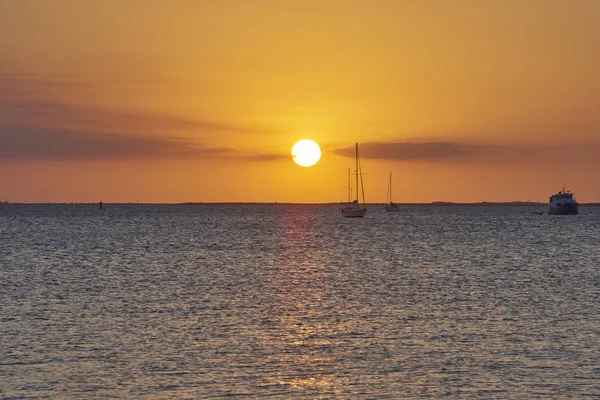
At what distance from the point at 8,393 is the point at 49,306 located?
878 inches

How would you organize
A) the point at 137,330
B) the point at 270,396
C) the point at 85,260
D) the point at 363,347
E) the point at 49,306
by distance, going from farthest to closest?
the point at 85,260 → the point at 49,306 → the point at 137,330 → the point at 363,347 → the point at 270,396

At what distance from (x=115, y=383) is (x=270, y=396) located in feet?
18.6

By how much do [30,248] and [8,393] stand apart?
88.4 metres

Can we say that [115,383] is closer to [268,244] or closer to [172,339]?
[172,339]

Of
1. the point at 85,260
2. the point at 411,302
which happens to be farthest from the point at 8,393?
the point at 85,260

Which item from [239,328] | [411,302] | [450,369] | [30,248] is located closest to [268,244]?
[30,248]

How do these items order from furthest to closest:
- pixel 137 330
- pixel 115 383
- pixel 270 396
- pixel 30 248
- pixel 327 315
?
1. pixel 30 248
2. pixel 327 315
3. pixel 137 330
4. pixel 115 383
5. pixel 270 396

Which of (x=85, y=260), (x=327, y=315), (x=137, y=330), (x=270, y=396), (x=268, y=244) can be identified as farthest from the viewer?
(x=268, y=244)

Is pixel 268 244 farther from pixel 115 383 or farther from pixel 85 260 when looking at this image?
pixel 115 383

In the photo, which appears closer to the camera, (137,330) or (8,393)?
(8,393)

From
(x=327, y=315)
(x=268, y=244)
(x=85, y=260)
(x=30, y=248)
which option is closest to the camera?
(x=327, y=315)

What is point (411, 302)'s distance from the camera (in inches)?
2002

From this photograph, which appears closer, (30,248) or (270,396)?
(270,396)

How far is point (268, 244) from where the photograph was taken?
412 feet
